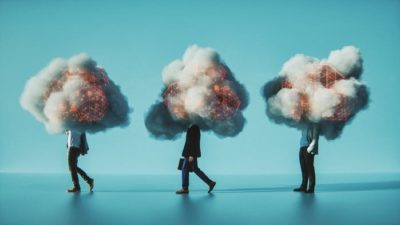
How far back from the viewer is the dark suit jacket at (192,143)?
12680 millimetres

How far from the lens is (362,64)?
1323 cm

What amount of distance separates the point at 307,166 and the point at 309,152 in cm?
40

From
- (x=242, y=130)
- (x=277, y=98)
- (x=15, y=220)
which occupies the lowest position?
(x=15, y=220)

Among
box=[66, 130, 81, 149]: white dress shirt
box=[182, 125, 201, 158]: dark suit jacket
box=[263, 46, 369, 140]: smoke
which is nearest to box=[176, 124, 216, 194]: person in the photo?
box=[182, 125, 201, 158]: dark suit jacket

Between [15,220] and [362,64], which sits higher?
[362,64]

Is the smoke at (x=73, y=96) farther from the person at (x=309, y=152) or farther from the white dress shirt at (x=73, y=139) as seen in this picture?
the person at (x=309, y=152)

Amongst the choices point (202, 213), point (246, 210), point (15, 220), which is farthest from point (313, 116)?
point (15, 220)

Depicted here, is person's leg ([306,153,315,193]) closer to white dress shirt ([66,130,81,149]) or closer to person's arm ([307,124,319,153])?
person's arm ([307,124,319,153])

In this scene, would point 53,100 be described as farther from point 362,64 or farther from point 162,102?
point 362,64

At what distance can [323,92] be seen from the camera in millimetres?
12680

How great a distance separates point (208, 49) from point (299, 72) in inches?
92.6

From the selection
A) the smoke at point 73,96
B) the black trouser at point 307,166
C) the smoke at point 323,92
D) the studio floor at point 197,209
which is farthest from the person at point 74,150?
the black trouser at point 307,166

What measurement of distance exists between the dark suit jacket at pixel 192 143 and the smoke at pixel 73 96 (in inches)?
75.1

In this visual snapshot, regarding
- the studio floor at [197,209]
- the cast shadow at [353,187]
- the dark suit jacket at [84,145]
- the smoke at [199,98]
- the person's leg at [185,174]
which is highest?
the smoke at [199,98]
